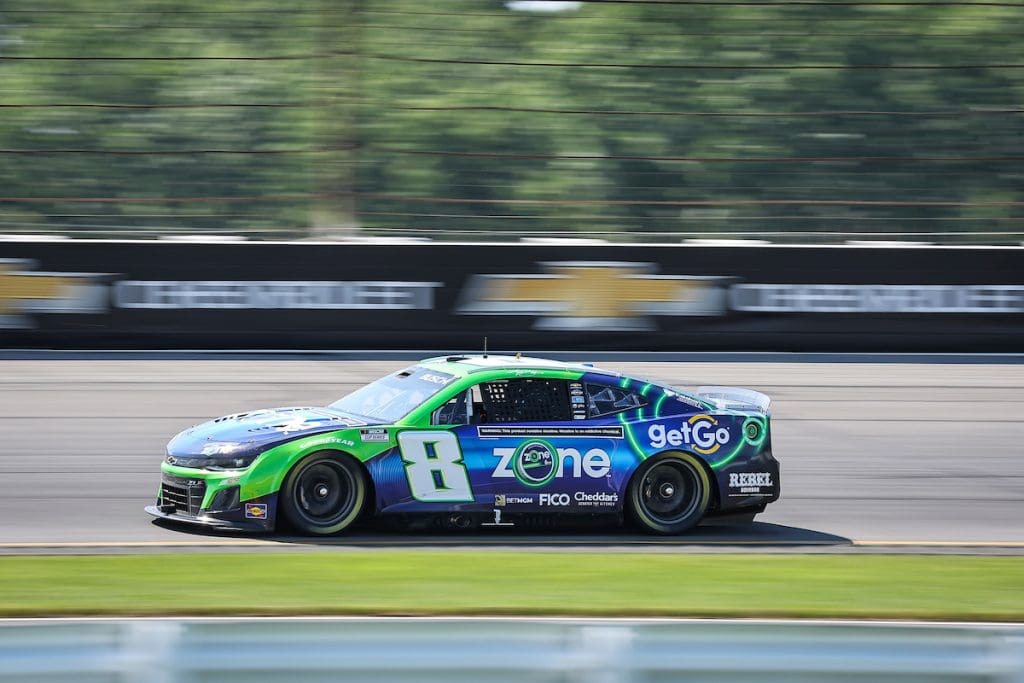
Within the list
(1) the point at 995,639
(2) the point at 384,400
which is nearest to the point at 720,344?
(2) the point at 384,400

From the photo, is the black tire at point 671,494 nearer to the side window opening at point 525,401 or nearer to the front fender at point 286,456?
the side window opening at point 525,401

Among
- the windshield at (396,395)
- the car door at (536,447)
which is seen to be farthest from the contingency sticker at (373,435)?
the car door at (536,447)

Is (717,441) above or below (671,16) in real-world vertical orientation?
below

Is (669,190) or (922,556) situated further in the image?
(669,190)

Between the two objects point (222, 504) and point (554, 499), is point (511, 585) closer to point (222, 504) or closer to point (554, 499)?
point (554, 499)

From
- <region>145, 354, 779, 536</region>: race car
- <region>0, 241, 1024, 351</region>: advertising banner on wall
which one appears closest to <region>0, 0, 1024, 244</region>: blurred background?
<region>0, 241, 1024, 351</region>: advertising banner on wall

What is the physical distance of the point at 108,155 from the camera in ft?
64.5

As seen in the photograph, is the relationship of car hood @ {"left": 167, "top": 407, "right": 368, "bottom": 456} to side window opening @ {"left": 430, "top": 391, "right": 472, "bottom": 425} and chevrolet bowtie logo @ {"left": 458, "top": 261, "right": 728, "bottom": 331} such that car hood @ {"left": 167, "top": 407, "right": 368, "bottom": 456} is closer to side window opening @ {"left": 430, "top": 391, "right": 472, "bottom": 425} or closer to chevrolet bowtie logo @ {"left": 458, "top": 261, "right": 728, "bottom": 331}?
side window opening @ {"left": 430, "top": 391, "right": 472, "bottom": 425}

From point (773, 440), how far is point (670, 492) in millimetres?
3971

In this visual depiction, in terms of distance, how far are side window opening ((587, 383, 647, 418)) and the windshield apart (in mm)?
941

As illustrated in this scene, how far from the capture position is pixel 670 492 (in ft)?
29.8

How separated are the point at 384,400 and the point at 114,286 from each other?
8.34 meters

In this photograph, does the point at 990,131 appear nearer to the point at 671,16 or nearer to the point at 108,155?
the point at 671,16

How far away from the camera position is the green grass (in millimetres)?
6664
